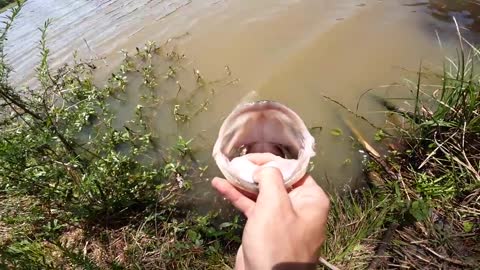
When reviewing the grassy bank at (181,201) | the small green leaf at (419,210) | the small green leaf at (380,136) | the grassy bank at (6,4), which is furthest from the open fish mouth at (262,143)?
the grassy bank at (6,4)

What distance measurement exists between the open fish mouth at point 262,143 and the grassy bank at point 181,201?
30.5 inches

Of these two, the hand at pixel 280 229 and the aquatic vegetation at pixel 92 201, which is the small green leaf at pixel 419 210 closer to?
the hand at pixel 280 229

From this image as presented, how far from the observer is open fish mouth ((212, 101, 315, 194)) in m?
2.06

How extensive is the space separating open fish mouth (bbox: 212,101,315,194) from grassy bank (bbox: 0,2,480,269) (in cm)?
77

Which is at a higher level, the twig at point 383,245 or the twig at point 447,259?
the twig at point 383,245

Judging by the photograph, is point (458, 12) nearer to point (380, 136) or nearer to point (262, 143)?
point (380, 136)

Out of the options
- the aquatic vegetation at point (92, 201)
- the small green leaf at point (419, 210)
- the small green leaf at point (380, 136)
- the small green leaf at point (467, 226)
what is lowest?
the small green leaf at point (467, 226)

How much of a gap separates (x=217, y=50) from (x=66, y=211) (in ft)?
8.53

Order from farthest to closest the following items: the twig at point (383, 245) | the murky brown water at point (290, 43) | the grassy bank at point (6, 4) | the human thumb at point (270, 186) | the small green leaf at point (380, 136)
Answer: the grassy bank at point (6, 4), the murky brown water at point (290, 43), the small green leaf at point (380, 136), the twig at point (383, 245), the human thumb at point (270, 186)

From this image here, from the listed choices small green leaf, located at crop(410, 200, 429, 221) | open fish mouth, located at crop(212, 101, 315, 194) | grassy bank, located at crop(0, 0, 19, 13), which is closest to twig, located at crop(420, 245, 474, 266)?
small green leaf, located at crop(410, 200, 429, 221)

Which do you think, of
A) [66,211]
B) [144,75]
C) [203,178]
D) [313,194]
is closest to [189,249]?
[203,178]

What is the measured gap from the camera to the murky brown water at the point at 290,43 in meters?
3.84

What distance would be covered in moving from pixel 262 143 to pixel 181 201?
113 centimetres

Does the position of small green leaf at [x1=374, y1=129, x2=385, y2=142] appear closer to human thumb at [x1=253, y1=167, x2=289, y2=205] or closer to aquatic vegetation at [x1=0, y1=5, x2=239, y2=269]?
aquatic vegetation at [x1=0, y1=5, x2=239, y2=269]
